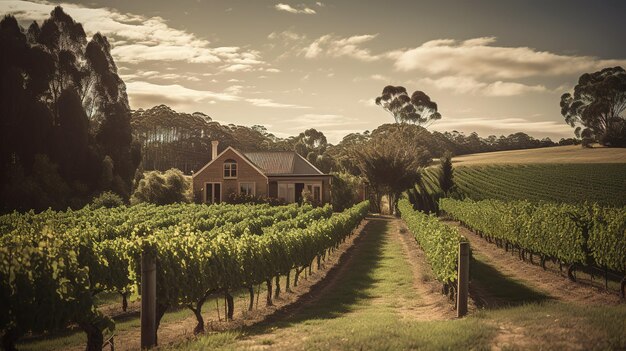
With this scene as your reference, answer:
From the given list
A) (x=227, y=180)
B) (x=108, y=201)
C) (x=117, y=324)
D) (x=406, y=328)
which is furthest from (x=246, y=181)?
(x=406, y=328)

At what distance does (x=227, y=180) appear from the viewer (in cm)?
5169

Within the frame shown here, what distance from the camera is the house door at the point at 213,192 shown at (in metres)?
51.6

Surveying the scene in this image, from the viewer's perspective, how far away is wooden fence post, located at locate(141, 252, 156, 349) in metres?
8.50

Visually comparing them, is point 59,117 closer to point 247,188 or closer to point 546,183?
point 247,188

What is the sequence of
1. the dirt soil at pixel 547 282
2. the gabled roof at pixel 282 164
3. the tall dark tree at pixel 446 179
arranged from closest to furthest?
the dirt soil at pixel 547 282 < the gabled roof at pixel 282 164 < the tall dark tree at pixel 446 179

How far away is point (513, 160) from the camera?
8606cm

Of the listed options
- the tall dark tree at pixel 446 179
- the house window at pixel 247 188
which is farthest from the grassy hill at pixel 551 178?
the house window at pixel 247 188

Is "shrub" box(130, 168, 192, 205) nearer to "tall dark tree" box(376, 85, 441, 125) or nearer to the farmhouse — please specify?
the farmhouse

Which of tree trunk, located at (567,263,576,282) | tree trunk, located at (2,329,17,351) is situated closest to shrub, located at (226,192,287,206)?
tree trunk, located at (567,263,576,282)

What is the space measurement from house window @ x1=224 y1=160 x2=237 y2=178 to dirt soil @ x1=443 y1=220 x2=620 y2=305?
32982 millimetres

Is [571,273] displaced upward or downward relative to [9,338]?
downward

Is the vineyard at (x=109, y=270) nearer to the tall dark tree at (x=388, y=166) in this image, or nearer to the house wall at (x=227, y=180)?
the house wall at (x=227, y=180)

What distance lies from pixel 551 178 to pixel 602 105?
2933 centimetres

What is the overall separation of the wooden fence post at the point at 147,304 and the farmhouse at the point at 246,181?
138 feet
